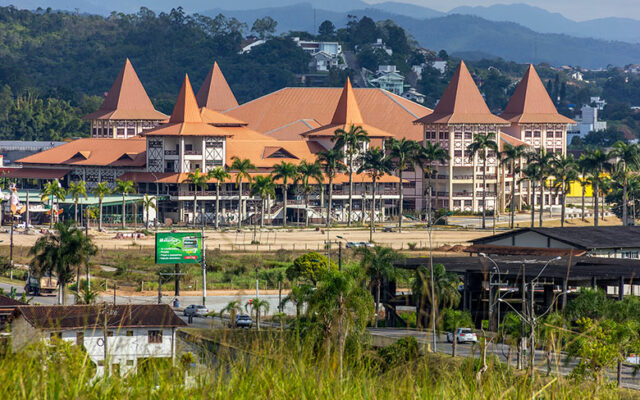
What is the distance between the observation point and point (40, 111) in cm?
18912

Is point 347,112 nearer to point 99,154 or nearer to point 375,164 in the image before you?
point 375,164

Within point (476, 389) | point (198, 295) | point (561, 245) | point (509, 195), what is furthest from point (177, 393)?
point (509, 195)

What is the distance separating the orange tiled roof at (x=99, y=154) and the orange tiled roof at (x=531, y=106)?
48.9 meters

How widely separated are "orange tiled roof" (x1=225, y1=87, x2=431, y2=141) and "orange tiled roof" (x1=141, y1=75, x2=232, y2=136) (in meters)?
22.4

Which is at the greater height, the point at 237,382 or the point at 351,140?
the point at 351,140

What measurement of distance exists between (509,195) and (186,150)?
39.7 m

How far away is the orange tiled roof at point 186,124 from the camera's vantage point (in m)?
113

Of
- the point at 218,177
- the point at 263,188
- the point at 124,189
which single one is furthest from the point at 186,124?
the point at 124,189

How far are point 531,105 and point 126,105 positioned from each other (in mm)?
52347

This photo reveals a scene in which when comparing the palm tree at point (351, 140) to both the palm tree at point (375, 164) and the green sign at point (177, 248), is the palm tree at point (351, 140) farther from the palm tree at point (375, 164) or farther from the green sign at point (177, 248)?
the green sign at point (177, 248)

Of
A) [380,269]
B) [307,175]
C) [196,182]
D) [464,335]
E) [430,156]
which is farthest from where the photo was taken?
[430,156]

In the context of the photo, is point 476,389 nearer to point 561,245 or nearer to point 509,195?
point 561,245

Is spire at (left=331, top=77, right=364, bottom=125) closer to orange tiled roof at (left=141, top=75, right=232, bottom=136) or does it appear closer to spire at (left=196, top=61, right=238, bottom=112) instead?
orange tiled roof at (left=141, top=75, right=232, bottom=136)

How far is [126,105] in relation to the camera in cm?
14462
